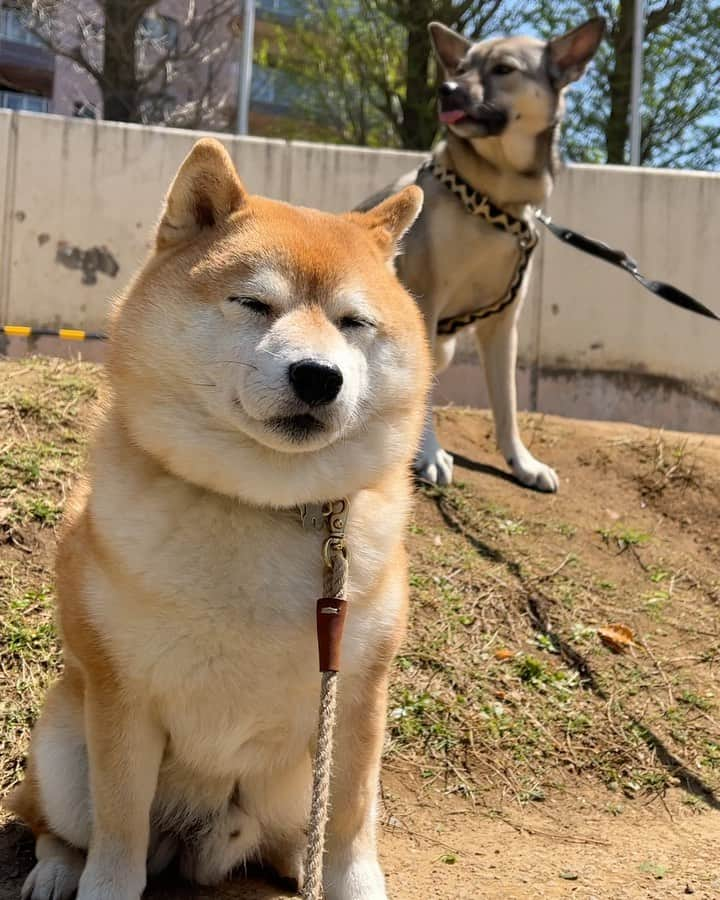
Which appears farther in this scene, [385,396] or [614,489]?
[614,489]

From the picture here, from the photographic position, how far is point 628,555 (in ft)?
15.8

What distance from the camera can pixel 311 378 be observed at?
202 centimetres

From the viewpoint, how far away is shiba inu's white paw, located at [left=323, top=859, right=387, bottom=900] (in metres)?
2.31

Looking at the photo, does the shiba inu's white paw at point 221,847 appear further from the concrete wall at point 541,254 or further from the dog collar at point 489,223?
the concrete wall at point 541,254

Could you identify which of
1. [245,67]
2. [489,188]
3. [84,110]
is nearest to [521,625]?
[489,188]

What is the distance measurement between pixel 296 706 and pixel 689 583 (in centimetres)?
307

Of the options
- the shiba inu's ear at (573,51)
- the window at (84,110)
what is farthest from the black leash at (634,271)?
the window at (84,110)

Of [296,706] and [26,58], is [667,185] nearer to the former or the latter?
[296,706]

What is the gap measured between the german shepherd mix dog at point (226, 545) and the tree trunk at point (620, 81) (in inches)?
338

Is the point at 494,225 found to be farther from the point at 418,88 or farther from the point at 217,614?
the point at 418,88

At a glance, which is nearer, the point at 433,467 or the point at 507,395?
the point at 433,467

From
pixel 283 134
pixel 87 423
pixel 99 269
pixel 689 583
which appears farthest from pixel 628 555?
pixel 283 134

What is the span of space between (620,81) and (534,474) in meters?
7.57

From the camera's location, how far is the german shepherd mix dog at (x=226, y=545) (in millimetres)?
2098
